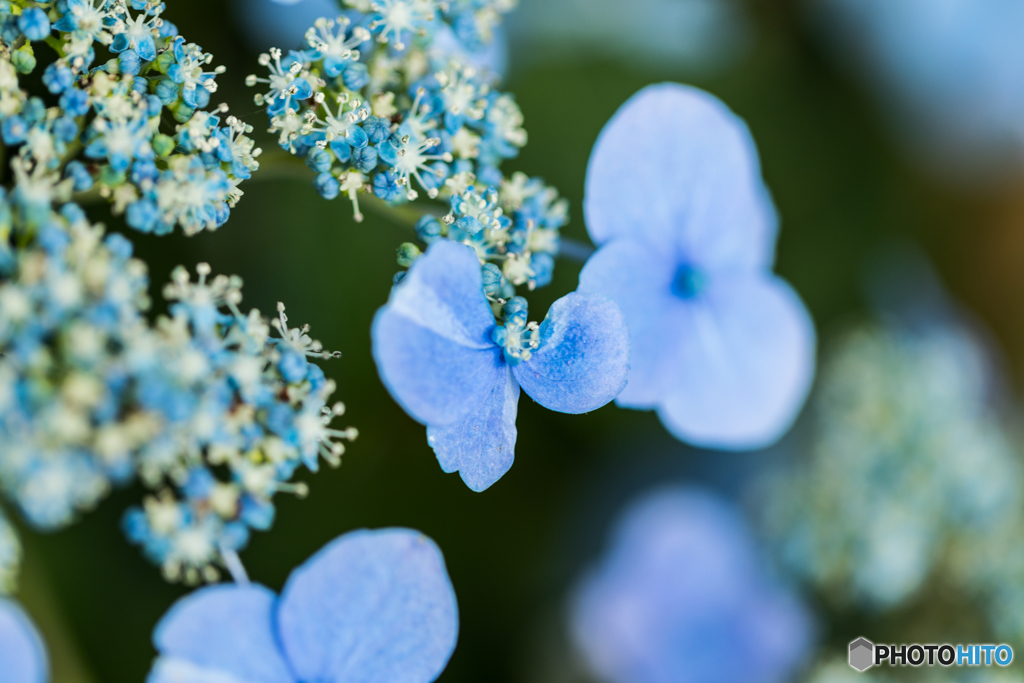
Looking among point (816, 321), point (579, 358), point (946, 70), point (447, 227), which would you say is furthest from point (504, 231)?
point (946, 70)

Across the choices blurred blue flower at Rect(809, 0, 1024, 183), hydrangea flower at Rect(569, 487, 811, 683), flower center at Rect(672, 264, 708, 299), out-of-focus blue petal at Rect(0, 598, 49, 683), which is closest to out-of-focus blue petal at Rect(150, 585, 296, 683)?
out-of-focus blue petal at Rect(0, 598, 49, 683)

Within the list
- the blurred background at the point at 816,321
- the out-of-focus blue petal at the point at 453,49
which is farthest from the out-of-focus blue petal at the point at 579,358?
the blurred background at the point at 816,321

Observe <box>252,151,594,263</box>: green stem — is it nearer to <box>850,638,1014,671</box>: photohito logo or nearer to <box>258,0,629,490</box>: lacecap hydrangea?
<box>258,0,629,490</box>: lacecap hydrangea

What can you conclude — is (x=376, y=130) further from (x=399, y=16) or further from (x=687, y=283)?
(x=687, y=283)

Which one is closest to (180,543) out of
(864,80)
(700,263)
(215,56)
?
(700,263)

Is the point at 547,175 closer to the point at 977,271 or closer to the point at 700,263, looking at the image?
the point at 700,263

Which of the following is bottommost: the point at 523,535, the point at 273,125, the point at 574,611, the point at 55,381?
the point at 574,611
